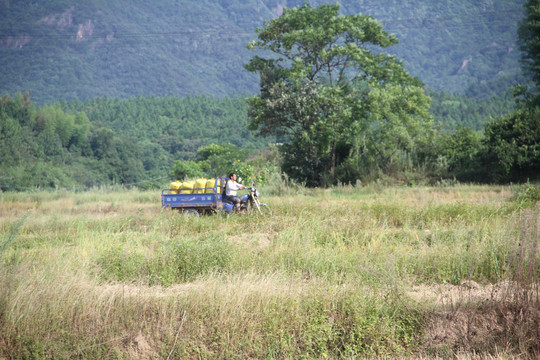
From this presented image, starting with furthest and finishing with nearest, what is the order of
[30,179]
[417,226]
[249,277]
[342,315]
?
[30,179] < [417,226] < [249,277] < [342,315]

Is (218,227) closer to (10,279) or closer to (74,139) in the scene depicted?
(10,279)

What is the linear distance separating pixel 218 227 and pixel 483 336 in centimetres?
750

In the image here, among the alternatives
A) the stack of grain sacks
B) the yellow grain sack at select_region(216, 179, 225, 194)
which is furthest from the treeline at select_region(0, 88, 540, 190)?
the yellow grain sack at select_region(216, 179, 225, 194)

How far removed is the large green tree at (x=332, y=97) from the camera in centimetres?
2656

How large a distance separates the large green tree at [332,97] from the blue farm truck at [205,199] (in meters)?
11.3

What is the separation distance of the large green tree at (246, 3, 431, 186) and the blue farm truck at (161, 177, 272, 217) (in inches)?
445

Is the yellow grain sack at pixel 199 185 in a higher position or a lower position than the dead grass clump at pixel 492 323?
lower

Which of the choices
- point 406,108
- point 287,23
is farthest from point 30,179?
point 406,108

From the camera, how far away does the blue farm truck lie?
568 inches

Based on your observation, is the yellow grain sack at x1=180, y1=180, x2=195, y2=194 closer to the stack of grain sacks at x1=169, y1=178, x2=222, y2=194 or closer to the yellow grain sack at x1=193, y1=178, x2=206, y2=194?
the stack of grain sacks at x1=169, y1=178, x2=222, y2=194

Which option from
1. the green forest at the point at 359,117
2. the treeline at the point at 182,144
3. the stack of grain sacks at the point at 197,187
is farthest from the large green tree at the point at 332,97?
the stack of grain sacks at the point at 197,187

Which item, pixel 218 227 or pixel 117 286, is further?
pixel 218 227

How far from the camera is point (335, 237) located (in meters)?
10.2

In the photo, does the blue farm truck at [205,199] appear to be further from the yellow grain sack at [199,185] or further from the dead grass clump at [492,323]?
the dead grass clump at [492,323]
